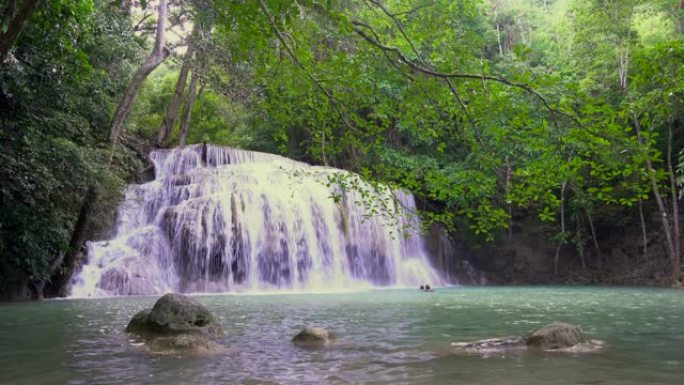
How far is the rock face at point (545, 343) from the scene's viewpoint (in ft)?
19.4

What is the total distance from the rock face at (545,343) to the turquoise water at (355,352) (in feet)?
0.69

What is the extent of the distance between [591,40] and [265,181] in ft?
45.5

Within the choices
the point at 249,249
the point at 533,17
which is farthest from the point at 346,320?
the point at 533,17

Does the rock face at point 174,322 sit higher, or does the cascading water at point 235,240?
the cascading water at point 235,240

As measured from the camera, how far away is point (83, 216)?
13.5 meters

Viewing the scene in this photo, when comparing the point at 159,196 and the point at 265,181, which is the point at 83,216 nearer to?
the point at 159,196

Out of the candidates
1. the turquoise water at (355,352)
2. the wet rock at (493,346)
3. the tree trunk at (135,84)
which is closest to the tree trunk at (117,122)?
the tree trunk at (135,84)

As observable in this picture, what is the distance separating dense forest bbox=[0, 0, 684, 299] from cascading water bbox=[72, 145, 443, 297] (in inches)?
44.3

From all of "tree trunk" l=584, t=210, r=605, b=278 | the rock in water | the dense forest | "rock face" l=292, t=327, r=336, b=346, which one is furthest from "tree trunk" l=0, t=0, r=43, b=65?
"tree trunk" l=584, t=210, r=605, b=278

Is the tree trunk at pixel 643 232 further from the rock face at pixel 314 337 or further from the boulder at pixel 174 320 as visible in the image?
the boulder at pixel 174 320

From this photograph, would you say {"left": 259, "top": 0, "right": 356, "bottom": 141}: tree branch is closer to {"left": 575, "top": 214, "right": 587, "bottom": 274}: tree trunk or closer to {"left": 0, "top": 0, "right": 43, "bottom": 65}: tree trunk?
{"left": 0, "top": 0, "right": 43, "bottom": 65}: tree trunk

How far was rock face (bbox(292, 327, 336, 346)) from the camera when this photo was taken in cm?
639

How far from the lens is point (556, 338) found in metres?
6.04

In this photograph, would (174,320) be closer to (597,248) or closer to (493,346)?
(493,346)
